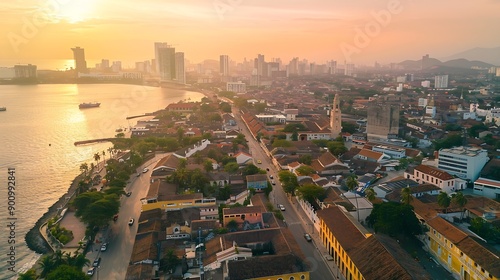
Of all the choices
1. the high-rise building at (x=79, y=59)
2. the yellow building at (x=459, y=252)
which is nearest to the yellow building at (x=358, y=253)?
the yellow building at (x=459, y=252)

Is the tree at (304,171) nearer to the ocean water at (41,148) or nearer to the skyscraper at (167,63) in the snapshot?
the ocean water at (41,148)

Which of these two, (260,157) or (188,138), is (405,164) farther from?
(188,138)

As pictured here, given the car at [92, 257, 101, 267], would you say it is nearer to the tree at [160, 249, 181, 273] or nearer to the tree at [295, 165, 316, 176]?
the tree at [160, 249, 181, 273]

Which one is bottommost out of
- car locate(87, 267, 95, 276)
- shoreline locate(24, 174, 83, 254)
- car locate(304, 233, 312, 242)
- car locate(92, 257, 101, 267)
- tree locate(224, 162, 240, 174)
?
shoreline locate(24, 174, 83, 254)

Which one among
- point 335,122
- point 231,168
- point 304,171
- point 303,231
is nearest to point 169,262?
point 303,231

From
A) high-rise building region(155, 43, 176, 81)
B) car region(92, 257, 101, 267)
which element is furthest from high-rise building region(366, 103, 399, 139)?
high-rise building region(155, 43, 176, 81)
